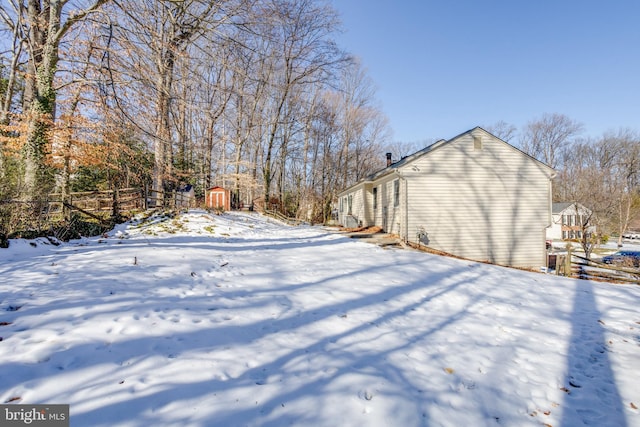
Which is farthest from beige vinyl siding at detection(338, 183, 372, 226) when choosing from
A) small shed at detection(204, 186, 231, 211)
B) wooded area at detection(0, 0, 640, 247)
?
small shed at detection(204, 186, 231, 211)

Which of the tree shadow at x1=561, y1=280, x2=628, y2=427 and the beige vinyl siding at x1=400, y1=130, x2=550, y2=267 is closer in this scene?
the tree shadow at x1=561, y1=280, x2=628, y2=427

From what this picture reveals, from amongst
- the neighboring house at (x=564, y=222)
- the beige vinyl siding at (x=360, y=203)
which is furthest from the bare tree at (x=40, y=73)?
the neighboring house at (x=564, y=222)

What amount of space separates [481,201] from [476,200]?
0.25 metres

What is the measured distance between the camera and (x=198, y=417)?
205 centimetres

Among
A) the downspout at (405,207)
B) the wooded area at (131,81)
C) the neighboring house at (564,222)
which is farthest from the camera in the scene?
the neighboring house at (564,222)

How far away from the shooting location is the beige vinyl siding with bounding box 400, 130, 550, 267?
12.4m

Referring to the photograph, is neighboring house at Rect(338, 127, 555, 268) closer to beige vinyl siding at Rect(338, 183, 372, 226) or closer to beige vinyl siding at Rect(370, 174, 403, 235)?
beige vinyl siding at Rect(370, 174, 403, 235)

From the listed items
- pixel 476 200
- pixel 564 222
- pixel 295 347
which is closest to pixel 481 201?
pixel 476 200

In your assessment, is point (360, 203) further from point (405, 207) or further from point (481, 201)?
point (481, 201)

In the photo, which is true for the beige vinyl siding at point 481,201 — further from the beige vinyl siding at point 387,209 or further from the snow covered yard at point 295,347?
the snow covered yard at point 295,347

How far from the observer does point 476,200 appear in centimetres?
1277

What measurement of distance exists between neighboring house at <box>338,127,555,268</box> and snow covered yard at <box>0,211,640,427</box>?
6.45 m

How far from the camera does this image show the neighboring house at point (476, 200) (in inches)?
487

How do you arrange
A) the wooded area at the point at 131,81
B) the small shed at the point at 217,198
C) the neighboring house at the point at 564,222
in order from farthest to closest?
1. the neighboring house at the point at 564,222
2. the small shed at the point at 217,198
3. the wooded area at the point at 131,81
